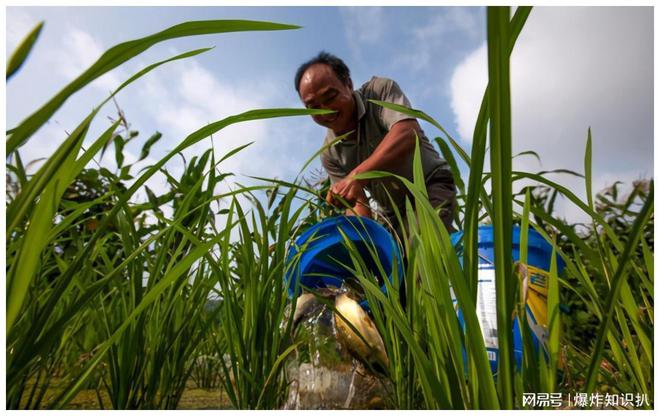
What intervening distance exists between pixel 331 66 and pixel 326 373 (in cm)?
139

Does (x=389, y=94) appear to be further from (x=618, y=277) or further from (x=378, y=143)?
(x=618, y=277)

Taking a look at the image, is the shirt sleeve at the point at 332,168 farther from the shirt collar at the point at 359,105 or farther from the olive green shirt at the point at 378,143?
the shirt collar at the point at 359,105

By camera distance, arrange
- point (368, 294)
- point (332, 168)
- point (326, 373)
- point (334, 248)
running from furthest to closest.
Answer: point (332, 168) → point (334, 248) → point (326, 373) → point (368, 294)

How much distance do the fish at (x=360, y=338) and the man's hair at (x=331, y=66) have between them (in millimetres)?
1359

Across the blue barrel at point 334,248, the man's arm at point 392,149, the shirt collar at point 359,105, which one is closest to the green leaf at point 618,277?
the blue barrel at point 334,248

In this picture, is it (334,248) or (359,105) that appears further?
(359,105)

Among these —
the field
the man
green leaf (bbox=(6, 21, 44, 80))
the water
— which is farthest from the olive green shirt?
green leaf (bbox=(6, 21, 44, 80))

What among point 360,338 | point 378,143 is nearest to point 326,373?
point 360,338

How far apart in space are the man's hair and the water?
1.27 meters

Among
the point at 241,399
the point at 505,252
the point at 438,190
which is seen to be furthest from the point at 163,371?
the point at 438,190

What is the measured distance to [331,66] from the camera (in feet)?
6.19

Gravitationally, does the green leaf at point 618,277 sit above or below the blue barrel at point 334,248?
below

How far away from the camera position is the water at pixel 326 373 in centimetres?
82

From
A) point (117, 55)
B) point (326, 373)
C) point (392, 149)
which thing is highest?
point (392, 149)
